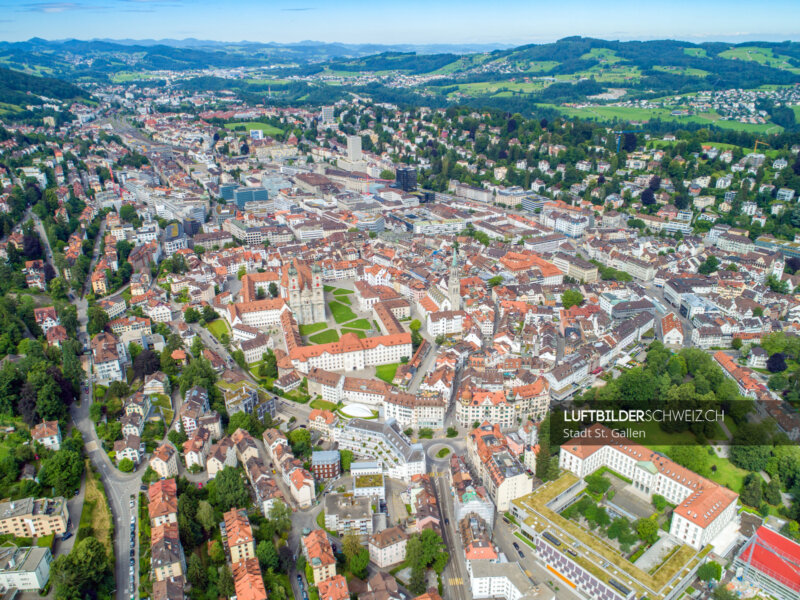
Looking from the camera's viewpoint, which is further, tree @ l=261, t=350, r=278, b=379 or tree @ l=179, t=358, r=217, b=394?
tree @ l=261, t=350, r=278, b=379

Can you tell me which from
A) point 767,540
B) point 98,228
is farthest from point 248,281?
point 767,540

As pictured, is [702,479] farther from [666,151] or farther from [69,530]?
[666,151]

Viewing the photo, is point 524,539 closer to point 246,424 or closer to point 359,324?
point 246,424

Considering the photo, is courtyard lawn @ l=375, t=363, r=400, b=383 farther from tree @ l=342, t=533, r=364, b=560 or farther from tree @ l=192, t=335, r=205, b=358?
tree @ l=342, t=533, r=364, b=560

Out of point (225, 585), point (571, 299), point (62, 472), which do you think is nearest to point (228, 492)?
point (225, 585)

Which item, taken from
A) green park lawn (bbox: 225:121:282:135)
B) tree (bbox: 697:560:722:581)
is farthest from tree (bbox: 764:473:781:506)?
green park lawn (bbox: 225:121:282:135)

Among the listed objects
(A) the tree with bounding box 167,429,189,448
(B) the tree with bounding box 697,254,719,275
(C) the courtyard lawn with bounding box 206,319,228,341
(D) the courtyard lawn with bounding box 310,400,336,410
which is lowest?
(D) the courtyard lawn with bounding box 310,400,336,410

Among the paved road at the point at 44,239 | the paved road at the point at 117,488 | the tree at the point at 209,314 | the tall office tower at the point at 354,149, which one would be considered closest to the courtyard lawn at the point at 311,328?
the tree at the point at 209,314
